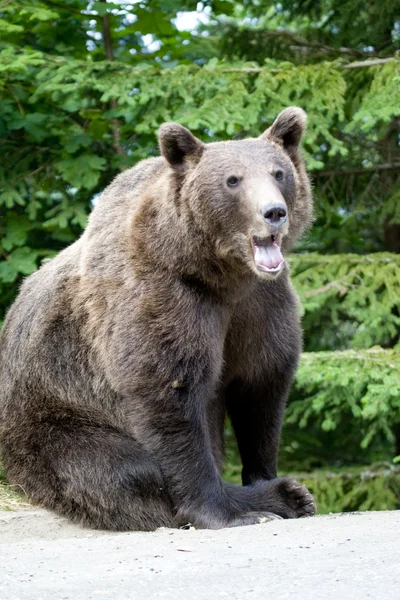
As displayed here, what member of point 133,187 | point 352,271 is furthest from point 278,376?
point 352,271

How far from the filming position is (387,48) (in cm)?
1094

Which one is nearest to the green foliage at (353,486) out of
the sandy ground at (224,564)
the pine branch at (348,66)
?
the pine branch at (348,66)

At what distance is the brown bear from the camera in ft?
18.0

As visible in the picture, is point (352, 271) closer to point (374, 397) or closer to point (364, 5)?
point (374, 397)

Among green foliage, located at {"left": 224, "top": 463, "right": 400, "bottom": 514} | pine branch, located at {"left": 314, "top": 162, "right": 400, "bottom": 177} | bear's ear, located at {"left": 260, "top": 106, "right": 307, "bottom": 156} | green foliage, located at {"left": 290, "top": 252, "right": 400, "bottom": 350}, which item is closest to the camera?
bear's ear, located at {"left": 260, "top": 106, "right": 307, "bottom": 156}

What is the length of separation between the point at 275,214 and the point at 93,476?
1914 mm

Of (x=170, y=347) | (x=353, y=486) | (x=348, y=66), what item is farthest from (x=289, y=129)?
(x=353, y=486)

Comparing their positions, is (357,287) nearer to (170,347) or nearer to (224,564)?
(170,347)

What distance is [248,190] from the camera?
5.36 meters

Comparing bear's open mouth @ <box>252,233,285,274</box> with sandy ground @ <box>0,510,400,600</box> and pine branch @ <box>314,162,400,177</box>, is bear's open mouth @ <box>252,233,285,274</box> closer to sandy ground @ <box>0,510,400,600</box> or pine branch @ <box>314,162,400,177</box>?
sandy ground @ <box>0,510,400,600</box>

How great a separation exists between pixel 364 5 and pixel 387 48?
52 centimetres

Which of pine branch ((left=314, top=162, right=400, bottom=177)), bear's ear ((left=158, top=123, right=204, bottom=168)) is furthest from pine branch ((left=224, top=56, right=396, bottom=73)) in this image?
bear's ear ((left=158, top=123, right=204, bottom=168))

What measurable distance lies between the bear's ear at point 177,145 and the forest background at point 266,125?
2449 mm

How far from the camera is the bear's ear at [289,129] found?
578cm
